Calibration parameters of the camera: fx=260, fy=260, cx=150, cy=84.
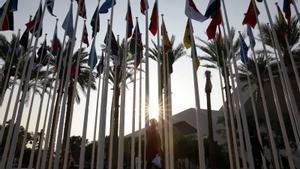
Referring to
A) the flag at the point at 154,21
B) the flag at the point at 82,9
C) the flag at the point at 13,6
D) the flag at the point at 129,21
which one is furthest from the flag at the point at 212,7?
the flag at the point at 13,6

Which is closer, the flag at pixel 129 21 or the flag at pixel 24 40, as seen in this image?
the flag at pixel 129 21

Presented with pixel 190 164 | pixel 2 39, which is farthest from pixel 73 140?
pixel 2 39

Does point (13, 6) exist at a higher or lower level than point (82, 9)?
lower

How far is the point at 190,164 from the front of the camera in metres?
35.0

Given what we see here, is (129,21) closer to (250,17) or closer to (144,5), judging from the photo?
(144,5)

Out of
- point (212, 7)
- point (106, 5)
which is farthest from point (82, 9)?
point (212, 7)

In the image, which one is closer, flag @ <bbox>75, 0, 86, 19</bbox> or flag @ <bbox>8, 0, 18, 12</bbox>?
flag @ <bbox>8, 0, 18, 12</bbox>

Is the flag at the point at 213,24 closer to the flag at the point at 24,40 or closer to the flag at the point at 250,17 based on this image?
the flag at the point at 250,17

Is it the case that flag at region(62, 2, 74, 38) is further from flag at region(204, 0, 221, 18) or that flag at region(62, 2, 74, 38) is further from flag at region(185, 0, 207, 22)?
flag at region(204, 0, 221, 18)

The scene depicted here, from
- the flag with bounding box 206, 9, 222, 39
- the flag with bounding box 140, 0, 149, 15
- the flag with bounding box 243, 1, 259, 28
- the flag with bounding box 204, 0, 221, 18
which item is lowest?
the flag with bounding box 206, 9, 222, 39

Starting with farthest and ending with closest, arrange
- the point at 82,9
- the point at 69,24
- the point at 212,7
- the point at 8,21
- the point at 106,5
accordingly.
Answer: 1. the point at 82,9
2. the point at 69,24
3. the point at 8,21
4. the point at 106,5
5. the point at 212,7

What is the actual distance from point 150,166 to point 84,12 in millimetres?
6640

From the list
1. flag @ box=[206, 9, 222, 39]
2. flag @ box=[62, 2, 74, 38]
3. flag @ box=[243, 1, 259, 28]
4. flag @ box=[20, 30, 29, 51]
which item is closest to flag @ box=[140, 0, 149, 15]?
flag @ box=[206, 9, 222, 39]

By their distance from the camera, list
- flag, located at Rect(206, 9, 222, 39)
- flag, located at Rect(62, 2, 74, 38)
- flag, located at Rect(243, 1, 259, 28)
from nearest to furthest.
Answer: flag, located at Rect(206, 9, 222, 39) → flag, located at Rect(62, 2, 74, 38) → flag, located at Rect(243, 1, 259, 28)
